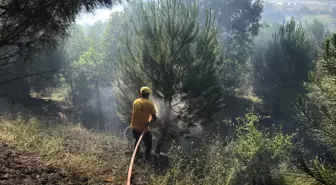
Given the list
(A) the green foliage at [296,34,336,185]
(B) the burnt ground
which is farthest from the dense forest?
(B) the burnt ground

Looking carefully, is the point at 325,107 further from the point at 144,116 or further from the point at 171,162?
the point at 144,116

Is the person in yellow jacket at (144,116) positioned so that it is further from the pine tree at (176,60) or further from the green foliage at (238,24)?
the green foliage at (238,24)

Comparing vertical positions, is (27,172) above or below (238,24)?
below

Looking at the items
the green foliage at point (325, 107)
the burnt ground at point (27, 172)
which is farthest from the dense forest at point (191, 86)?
the burnt ground at point (27, 172)

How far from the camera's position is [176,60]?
1047cm

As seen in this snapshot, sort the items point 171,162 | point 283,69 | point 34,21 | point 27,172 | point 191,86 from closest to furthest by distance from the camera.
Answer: point 27,172, point 34,21, point 171,162, point 191,86, point 283,69

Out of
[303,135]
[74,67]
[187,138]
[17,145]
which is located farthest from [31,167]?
[74,67]

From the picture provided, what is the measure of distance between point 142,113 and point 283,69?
2056cm

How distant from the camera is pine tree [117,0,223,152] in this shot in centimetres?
1048

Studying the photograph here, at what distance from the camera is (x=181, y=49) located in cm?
1048

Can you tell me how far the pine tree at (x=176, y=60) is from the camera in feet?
34.4

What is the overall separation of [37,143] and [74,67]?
22952 mm

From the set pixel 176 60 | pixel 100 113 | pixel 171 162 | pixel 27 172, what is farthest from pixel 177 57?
pixel 100 113

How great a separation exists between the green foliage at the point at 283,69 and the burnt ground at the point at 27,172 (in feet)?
73.8
